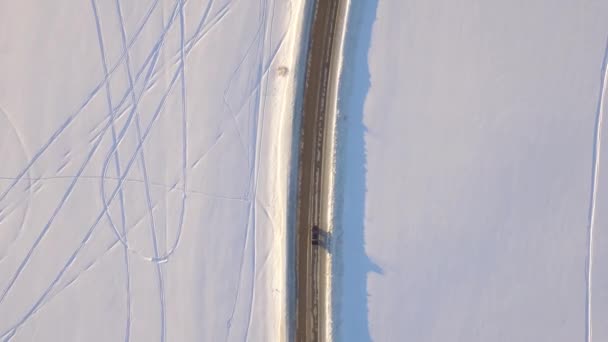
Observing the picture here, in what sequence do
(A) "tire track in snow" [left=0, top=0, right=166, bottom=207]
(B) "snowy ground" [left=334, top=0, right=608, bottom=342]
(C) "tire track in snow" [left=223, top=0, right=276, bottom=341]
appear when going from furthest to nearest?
(A) "tire track in snow" [left=0, top=0, right=166, bottom=207], (C) "tire track in snow" [left=223, top=0, right=276, bottom=341], (B) "snowy ground" [left=334, top=0, right=608, bottom=342]

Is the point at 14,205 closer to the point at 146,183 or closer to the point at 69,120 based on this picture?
the point at 69,120

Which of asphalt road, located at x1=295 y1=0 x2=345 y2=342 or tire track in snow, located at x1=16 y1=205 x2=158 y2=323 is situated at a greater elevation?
asphalt road, located at x1=295 y1=0 x2=345 y2=342

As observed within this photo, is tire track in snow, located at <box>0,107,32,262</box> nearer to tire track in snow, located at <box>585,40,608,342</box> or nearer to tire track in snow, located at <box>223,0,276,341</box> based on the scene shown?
tire track in snow, located at <box>223,0,276,341</box>

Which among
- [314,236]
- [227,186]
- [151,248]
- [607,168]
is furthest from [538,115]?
[151,248]

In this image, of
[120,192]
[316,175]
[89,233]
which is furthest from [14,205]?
[316,175]

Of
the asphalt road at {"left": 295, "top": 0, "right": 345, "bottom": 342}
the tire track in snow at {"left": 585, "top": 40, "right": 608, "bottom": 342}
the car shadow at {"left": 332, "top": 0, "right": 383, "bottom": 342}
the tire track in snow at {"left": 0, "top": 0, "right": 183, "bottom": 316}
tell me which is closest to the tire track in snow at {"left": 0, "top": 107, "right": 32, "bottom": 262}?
the tire track in snow at {"left": 0, "top": 0, "right": 183, "bottom": 316}

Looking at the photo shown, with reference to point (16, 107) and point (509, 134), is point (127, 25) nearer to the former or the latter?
point (16, 107)
